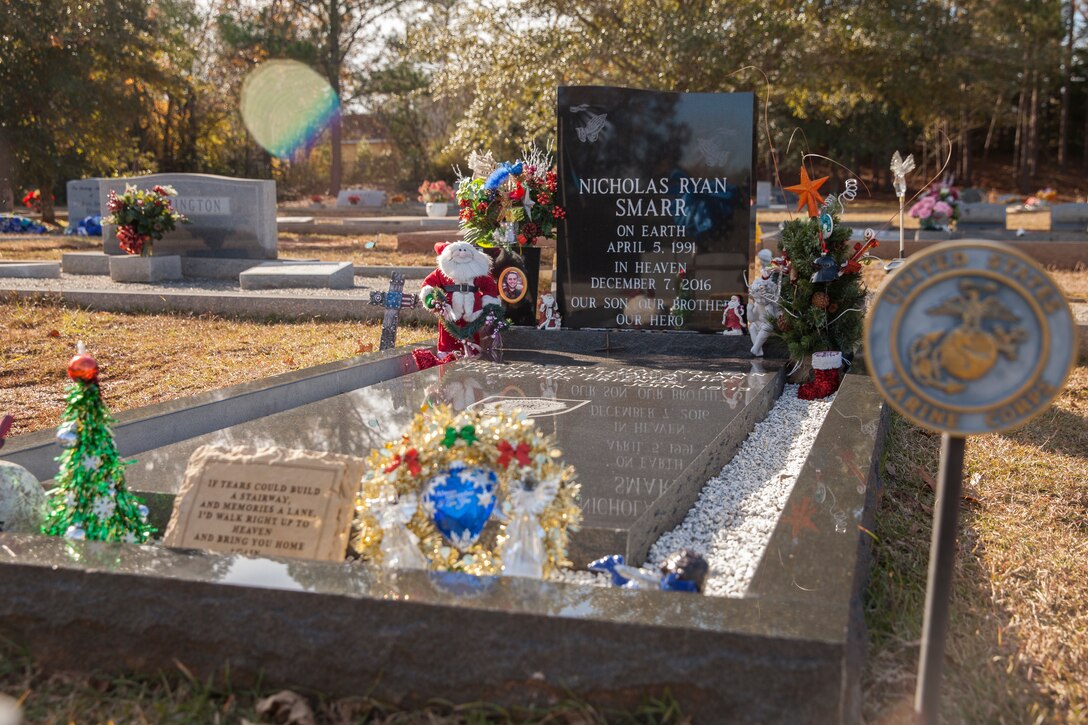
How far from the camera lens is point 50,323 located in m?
9.23

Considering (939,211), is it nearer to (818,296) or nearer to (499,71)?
(499,71)

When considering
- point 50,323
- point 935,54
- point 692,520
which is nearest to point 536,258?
point 692,520

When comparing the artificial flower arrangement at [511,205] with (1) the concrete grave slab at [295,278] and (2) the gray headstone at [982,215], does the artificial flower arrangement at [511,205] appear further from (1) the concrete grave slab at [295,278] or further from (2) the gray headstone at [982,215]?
(2) the gray headstone at [982,215]

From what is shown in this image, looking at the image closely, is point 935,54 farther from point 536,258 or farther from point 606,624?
point 606,624

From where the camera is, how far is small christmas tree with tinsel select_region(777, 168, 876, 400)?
6.23m

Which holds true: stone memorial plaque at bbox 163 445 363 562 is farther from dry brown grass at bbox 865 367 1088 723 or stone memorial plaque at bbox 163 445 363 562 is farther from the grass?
dry brown grass at bbox 865 367 1088 723

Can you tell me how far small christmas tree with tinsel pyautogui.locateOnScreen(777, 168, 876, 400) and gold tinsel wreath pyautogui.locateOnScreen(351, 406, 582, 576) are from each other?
376 cm

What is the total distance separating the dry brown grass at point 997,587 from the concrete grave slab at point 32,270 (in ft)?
35.7

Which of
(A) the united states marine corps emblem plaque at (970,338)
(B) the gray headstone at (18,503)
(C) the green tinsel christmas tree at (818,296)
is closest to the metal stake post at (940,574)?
(A) the united states marine corps emblem plaque at (970,338)

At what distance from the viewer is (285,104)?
37344 millimetres

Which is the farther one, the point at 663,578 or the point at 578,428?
the point at 578,428

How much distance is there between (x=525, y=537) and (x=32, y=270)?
37.7 feet

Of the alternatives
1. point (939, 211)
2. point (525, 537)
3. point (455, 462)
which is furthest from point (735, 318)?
point (939, 211)

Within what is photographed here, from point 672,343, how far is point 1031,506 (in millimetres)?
3142
